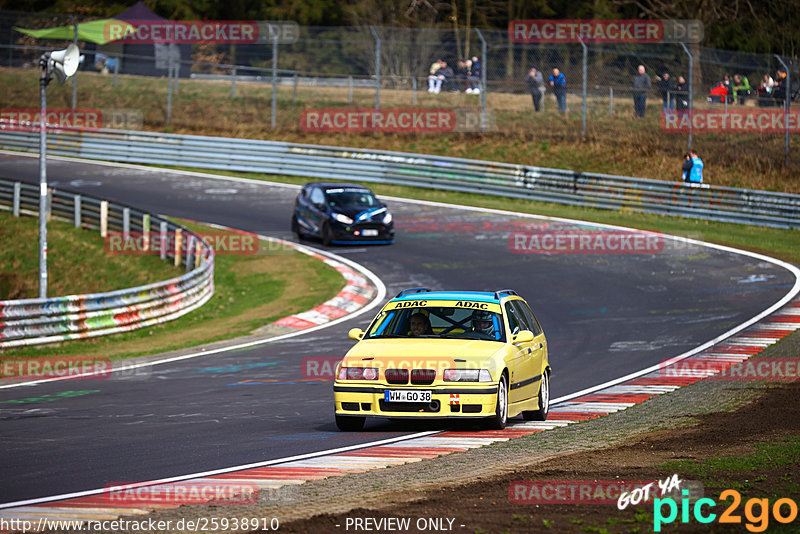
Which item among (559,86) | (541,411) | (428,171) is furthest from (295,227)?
(541,411)

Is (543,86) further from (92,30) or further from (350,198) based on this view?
(92,30)

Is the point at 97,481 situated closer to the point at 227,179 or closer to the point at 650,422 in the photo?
the point at 650,422

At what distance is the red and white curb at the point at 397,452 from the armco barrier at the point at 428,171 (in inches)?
554

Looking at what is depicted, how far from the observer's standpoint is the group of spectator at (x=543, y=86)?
127ft

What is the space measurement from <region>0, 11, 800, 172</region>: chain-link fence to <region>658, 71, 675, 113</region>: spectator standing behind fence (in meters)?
0.04

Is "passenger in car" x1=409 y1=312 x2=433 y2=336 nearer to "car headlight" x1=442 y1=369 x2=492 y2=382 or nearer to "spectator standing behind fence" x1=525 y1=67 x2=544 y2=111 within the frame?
"car headlight" x1=442 y1=369 x2=492 y2=382

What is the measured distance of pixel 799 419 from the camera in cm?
1138

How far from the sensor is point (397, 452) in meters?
10.0

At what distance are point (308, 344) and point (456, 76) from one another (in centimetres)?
2375

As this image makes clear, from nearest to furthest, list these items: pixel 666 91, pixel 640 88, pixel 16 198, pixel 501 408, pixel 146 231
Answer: pixel 501 408 < pixel 146 231 < pixel 16 198 < pixel 666 91 < pixel 640 88

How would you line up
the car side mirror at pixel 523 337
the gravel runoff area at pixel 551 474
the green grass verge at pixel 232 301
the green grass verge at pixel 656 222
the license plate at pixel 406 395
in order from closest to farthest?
the gravel runoff area at pixel 551 474, the license plate at pixel 406 395, the car side mirror at pixel 523 337, the green grass verge at pixel 232 301, the green grass verge at pixel 656 222

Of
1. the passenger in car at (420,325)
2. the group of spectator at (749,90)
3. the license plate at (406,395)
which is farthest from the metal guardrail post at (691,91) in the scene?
the license plate at (406,395)

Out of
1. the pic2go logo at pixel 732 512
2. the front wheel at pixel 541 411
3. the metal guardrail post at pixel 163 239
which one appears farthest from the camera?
the metal guardrail post at pixel 163 239

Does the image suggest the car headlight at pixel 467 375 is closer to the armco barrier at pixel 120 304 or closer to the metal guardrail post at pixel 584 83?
the armco barrier at pixel 120 304
